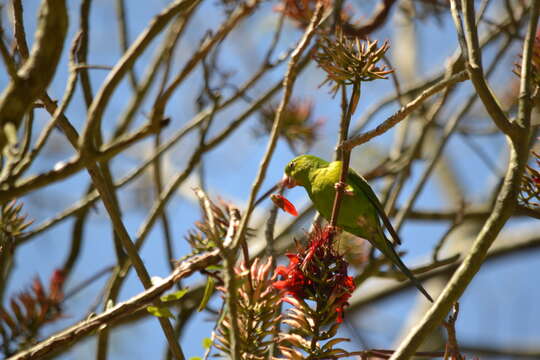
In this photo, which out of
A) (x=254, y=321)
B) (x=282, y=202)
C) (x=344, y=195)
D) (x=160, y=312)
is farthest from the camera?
(x=344, y=195)

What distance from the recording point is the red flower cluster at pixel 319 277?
4.14 ft

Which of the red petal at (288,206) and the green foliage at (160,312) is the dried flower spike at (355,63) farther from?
the green foliage at (160,312)

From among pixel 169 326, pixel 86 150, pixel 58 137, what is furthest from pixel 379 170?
pixel 58 137

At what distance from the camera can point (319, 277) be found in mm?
1303

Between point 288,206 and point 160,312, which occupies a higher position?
point 288,206

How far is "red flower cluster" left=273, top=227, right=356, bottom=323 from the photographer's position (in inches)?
49.7

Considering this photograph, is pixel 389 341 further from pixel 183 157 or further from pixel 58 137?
pixel 58 137

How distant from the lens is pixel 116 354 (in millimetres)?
6234

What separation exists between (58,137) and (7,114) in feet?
18.2

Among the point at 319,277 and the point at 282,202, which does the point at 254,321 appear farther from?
the point at 282,202

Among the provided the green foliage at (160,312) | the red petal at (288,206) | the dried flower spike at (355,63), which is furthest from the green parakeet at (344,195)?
the green foliage at (160,312)

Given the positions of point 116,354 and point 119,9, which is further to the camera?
point 116,354

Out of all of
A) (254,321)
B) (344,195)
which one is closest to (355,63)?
(254,321)

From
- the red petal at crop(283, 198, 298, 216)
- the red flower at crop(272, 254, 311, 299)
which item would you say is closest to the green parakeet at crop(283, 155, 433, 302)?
the red petal at crop(283, 198, 298, 216)
